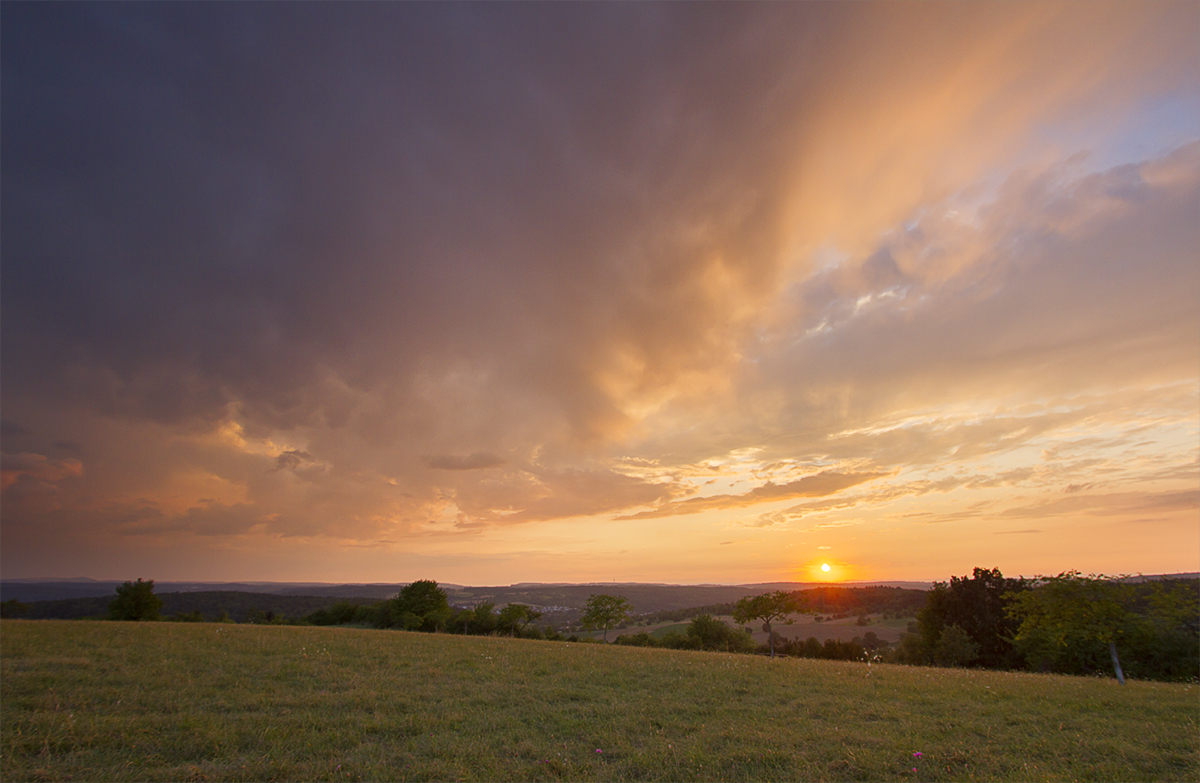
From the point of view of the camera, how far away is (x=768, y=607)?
51.2m

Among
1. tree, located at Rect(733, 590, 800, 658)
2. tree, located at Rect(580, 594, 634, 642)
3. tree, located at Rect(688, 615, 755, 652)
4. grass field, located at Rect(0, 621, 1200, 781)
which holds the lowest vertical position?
tree, located at Rect(688, 615, 755, 652)

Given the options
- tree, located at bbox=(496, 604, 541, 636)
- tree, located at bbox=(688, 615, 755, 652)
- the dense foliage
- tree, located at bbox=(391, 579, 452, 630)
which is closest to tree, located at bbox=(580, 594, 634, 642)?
tree, located at bbox=(496, 604, 541, 636)

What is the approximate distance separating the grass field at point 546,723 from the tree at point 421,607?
47.2 m

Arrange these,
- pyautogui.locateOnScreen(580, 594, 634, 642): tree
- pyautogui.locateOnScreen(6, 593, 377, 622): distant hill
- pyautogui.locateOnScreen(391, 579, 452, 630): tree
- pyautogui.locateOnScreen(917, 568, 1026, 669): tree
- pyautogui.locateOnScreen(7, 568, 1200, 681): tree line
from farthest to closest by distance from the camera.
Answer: pyautogui.locateOnScreen(6, 593, 377, 622): distant hill → pyautogui.locateOnScreen(580, 594, 634, 642): tree → pyautogui.locateOnScreen(391, 579, 452, 630): tree → pyautogui.locateOnScreen(917, 568, 1026, 669): tree → pyautogui.locateOnScreen(7, 568, 1200, 681): tree line

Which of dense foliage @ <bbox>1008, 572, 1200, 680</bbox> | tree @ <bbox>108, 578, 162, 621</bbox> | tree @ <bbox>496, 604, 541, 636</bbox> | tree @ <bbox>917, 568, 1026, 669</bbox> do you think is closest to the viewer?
dense foliage @ <bbox>1008, 572, 1200, 680</bbox>

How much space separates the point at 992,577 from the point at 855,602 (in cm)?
8217

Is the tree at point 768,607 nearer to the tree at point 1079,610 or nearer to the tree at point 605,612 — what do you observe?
the tree at point 605,612

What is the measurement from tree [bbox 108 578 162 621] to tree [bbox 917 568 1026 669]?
3792 inches

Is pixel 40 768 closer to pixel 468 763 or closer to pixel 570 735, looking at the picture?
pixel 468 763

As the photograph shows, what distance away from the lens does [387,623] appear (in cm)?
6881

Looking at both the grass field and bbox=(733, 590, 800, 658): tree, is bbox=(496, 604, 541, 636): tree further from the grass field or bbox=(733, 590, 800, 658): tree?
the grass field

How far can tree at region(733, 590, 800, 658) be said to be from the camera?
50906mm

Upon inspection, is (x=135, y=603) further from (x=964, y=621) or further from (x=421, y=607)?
(x=964, y=621)

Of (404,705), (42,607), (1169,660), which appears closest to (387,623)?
(42,607)
